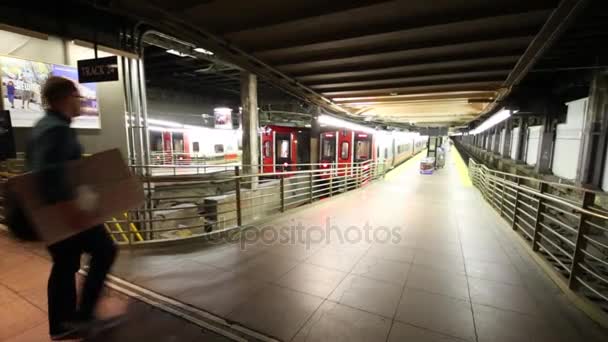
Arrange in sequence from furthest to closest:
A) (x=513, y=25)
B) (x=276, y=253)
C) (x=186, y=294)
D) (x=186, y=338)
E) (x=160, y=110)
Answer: (x=160, y=110), (x=276, y=253), (x=513, y=25), (x=186, y=294), (x=186, y=338)

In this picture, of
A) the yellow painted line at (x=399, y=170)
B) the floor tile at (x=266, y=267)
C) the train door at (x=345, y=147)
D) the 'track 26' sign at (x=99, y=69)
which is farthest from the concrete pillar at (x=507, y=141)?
the 'track 26' sign at (x=99, y=69)

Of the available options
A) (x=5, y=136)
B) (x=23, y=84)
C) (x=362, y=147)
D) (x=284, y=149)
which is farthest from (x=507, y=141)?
(x=5, y=136)

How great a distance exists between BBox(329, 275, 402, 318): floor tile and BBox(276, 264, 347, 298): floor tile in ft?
0.27

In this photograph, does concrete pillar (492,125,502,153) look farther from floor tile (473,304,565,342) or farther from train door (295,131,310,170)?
floor tile (473,304,565,342)

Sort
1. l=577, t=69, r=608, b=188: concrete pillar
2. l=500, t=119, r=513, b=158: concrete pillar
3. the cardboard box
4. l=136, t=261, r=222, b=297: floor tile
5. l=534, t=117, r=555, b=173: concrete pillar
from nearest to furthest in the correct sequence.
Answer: the cardboard box
l=136, t=261, r=222, b=297: floor tile
l=577, t=69, r=608, b=188: concrete pillar
l=534, t=117, r=555, b=173: concrete pillar
l=500, t=119, r=513, b=158: concrete pillar

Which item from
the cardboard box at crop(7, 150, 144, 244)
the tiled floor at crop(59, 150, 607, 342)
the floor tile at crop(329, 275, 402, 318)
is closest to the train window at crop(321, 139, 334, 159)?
the tiled floor at crop(59, 150, 607, 342)

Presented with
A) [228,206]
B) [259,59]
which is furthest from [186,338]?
[228,206]

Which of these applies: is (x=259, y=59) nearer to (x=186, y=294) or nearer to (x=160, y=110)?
(x=186, y=294)

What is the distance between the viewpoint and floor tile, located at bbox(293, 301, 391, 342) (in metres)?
1.78

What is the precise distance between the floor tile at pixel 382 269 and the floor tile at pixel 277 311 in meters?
0.74

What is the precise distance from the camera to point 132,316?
193 centimetres

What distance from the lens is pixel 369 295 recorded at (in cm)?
229

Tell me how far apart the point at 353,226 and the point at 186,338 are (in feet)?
10.0

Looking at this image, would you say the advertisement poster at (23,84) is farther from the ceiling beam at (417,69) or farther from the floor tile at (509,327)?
the floor tile at (509,327)
